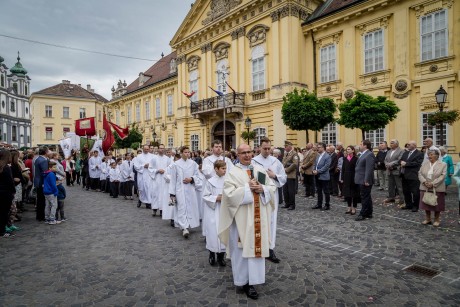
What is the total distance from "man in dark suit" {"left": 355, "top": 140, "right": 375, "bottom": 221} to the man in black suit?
1.72m

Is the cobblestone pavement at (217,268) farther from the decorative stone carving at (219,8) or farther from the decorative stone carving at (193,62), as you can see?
the decorative stone carving at (193,62)

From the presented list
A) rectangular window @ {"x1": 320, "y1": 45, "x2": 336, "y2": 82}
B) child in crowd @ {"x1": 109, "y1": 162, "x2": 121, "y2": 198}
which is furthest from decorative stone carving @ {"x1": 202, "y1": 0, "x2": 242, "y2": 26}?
child in crowd @ {"x1": 109, "y1": 162, "x2": 121, "y2": 198}

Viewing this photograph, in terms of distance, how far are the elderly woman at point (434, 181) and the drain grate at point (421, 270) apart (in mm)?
2751

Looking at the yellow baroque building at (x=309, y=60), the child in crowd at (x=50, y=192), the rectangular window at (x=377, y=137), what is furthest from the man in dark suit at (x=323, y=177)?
the rectangular window at (x=377, y=137)

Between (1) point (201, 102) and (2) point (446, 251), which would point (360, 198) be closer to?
(2) point (446, 251)

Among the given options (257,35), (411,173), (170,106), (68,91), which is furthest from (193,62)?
(68,91)

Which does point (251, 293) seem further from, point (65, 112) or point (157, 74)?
point (65, 112)

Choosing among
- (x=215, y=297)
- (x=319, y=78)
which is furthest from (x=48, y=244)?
(x=319, y=78)

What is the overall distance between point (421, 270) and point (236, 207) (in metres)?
3.09

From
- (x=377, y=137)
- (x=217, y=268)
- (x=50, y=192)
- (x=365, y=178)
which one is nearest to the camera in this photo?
(x=217, y=268)

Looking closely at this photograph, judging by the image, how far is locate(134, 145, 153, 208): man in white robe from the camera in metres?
10.5

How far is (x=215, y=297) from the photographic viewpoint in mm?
3822

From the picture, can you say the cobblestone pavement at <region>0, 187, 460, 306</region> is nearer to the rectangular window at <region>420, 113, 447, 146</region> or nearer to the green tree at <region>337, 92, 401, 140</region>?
the green tree at <region>337, 92, 401, 140</region>

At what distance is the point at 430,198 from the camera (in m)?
6.74
